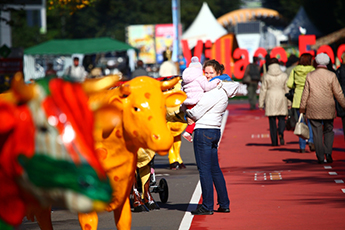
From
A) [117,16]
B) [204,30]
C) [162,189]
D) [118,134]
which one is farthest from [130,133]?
[117,16]

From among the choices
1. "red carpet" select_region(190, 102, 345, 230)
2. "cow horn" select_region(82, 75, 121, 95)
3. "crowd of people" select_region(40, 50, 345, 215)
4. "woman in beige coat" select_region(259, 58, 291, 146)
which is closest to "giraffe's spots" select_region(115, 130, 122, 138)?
"crowd of people" select_region(40, 50, 345, 215)

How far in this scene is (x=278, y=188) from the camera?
10.1 m

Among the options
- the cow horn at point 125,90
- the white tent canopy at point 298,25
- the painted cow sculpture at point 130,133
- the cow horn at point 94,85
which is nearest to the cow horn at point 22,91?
the cow horn at point 94,85

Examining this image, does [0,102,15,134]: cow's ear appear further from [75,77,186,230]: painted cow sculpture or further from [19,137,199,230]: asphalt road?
[19,137,199,230]: asphalt road

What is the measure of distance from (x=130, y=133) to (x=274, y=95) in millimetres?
10540

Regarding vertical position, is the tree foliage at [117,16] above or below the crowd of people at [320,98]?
above

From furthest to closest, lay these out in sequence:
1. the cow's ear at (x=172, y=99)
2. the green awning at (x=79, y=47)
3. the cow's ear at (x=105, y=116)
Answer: the green awning at (x=79, y=47) < the cow's ear at (x=172, y=99) < the cow's ear at (x=105, y=116)

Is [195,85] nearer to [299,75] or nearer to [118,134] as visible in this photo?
[118,134]

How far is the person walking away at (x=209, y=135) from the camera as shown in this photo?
809 cm

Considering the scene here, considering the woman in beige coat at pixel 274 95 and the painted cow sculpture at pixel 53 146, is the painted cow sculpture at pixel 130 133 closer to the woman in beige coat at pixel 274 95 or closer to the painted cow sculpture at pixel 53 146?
the painted cow sculpture at pixel 53 146

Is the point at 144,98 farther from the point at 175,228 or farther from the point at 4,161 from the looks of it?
the point at 175,228

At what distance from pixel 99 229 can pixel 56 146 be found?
5029 millimetres

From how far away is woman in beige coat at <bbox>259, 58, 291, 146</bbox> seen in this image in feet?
50.0

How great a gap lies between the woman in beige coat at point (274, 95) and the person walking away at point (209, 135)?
22.9ft
